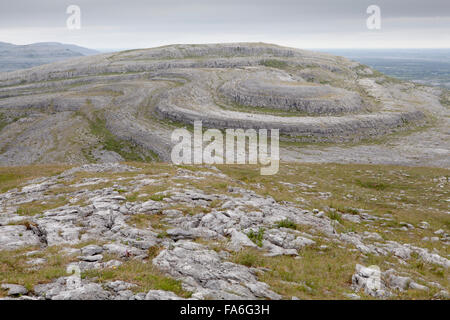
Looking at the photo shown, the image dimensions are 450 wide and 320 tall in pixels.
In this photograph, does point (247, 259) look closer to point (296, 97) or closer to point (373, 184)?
point (373, 184)

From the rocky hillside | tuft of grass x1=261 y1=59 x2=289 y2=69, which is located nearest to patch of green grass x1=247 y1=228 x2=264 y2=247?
the rocky hillside

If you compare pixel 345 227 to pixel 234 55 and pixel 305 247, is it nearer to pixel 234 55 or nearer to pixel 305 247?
pixel 305 247

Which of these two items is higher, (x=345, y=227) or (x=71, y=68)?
(x=71, y=68)

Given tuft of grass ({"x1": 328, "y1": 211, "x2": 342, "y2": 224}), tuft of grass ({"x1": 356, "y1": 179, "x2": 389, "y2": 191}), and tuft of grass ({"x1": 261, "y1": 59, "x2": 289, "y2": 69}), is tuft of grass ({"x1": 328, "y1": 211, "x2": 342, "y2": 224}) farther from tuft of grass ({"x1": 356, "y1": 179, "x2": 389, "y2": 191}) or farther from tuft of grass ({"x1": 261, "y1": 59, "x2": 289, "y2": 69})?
tuft of grass ({"x1": 261, "y1": 59, "x2": 289, "y2": 69})

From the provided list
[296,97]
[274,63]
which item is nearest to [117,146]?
[296,97]

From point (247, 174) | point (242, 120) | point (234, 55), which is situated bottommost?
point (247, 174)

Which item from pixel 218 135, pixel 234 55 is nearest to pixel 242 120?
pixel 218 135
